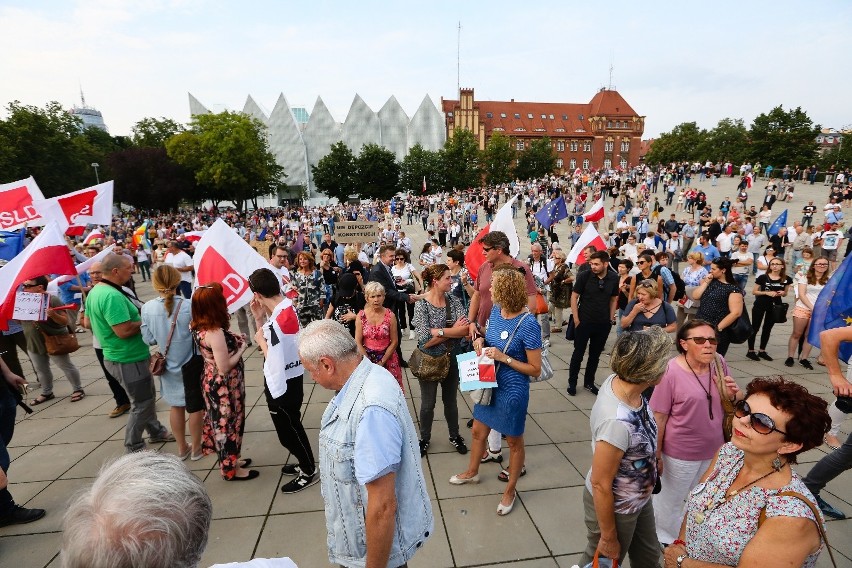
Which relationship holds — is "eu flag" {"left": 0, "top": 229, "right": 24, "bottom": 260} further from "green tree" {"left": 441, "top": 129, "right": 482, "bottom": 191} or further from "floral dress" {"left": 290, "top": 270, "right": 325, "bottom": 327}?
Answer: "green tree" {"left": 441, "top": 129, "right": 482, "bottom": 191}

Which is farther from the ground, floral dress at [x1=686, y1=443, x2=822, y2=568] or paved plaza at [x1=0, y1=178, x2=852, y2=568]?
floral dress at [x1=686, y1=443, x2=822, y2=568]

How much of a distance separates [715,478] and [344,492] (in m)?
1.67

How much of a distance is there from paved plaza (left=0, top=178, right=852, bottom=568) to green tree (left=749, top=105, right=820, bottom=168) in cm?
6124

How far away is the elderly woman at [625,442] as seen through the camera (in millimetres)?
2035

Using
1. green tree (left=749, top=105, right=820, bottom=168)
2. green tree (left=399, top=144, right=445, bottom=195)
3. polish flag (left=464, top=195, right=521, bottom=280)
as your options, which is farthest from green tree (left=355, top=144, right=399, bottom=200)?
polish flag (left=464, top=195, right=521, bottom=280)

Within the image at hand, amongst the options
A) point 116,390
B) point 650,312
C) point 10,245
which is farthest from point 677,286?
point 10,245

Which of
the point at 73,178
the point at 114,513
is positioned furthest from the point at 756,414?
the point at 73,178

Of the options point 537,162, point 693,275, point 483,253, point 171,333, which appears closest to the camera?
point 171,333

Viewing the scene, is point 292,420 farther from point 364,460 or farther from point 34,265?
point 34,265

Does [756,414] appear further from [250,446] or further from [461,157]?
[461,157]

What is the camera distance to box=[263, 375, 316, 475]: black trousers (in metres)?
3.64

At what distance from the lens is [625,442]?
2014 millimetres

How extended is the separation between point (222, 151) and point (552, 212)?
50.3 meters

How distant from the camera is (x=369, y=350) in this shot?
427 cm
